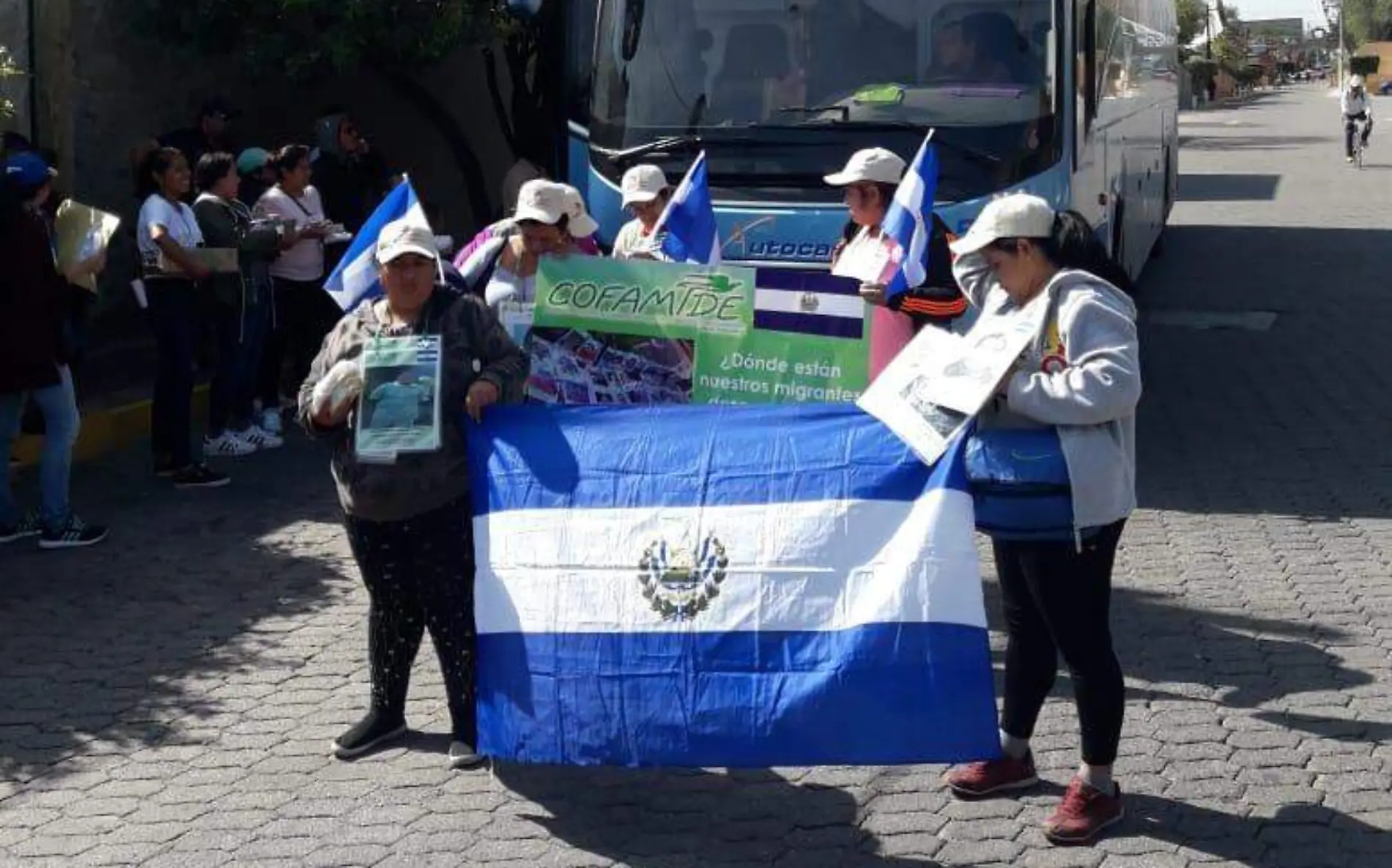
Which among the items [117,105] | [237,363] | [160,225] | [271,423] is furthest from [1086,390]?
[117,105]

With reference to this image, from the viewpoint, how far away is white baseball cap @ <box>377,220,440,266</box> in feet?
18.8

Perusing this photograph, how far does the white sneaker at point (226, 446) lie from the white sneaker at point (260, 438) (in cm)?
5

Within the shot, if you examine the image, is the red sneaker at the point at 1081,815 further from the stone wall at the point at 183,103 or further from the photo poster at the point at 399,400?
the stone wall at the point at 183,103

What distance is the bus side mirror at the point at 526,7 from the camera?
1102 centimetres

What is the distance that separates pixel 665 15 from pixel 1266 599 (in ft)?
15.6

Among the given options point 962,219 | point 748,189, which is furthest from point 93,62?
point 962,219

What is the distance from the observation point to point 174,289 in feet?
33.9

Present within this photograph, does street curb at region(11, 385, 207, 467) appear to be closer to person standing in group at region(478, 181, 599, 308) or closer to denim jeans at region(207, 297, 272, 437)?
denim jeans at region(207, 297, 272, 437)

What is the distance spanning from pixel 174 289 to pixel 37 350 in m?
1.54

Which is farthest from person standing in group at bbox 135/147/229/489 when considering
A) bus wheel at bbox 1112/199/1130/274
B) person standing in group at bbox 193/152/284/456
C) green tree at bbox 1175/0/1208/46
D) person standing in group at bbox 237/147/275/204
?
green tree at bbox 1175/0/1208/46

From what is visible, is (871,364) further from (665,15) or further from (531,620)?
(665,15)

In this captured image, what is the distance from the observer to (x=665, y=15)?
10.7 metres

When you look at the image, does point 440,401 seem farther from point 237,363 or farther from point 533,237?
point 237,363

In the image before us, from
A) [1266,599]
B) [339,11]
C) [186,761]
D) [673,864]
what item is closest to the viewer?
[673,864]
